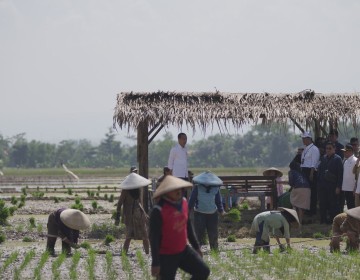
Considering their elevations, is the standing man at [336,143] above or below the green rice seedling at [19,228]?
above

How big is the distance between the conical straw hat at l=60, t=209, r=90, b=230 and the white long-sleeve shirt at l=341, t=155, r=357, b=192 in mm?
5733

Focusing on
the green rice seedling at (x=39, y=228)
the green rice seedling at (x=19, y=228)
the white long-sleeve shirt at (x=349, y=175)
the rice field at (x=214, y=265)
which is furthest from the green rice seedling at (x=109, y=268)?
the green rice seedling at (x=19, y=228)

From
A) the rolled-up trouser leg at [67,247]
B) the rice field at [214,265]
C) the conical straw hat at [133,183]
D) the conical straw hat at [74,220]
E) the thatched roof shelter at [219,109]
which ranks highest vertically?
the thatched roof shelter at [219,109]

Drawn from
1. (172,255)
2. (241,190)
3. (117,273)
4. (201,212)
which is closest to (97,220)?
(241,190)

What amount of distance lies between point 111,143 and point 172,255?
127769 mm

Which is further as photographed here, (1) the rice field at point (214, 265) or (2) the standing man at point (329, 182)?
(2) the standing man at point (329, 182)

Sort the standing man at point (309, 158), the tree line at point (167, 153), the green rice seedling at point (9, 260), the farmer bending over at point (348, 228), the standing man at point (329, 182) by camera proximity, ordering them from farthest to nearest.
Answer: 1. the tree line at point (167, 153)
2. the standing man at point (309, 158)
3. the standing man at point (329, 182)
4. the farmer bending over at point (348, 228)
5. the green rice seedling at point (9, 260)

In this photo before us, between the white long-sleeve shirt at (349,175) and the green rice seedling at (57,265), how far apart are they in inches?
247

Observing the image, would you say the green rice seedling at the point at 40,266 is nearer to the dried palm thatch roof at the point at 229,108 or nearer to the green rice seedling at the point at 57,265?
the green rice seedling at the point at 57,265

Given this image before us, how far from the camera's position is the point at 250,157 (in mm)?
122188

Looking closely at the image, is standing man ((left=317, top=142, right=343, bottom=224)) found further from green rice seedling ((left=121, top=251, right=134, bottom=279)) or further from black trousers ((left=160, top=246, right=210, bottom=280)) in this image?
black trousers ((left=160, top=246, right=210, bottom=280))

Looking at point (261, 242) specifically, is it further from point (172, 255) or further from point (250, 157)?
point (250, 157)

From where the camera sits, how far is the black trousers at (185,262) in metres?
9.73

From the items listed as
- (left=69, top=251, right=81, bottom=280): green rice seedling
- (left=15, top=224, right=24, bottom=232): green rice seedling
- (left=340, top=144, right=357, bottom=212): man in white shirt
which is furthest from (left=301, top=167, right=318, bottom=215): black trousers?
(left=69, top=251, right=81, bottom=280): green rice seedling
